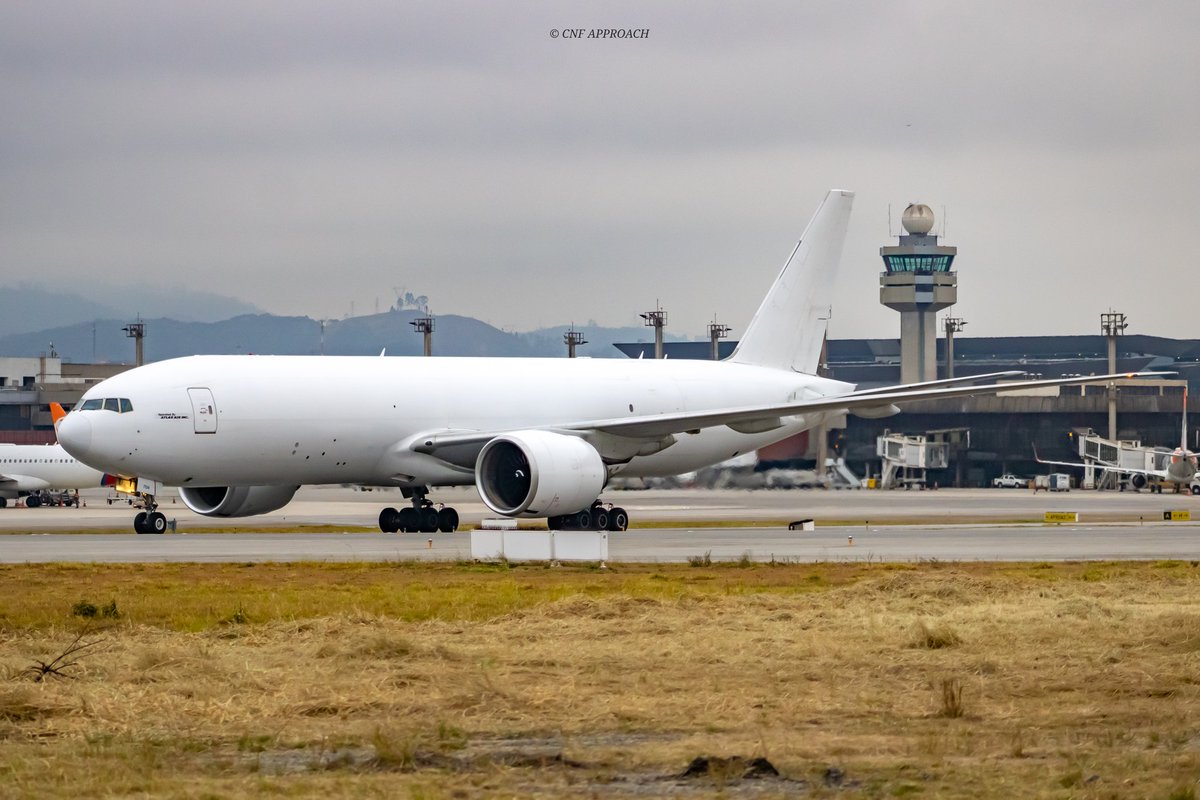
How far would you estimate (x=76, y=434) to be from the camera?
36.4m

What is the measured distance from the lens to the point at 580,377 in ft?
145

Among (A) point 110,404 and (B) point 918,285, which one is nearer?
(A) point 110,404

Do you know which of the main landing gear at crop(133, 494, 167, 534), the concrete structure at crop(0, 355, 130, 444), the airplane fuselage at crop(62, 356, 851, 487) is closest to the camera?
the airplane fuselage at crop(62, 356, 851, 487)

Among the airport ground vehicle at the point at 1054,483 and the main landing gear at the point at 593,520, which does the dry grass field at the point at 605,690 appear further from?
the airport ground vehicle at the point at 1054,483

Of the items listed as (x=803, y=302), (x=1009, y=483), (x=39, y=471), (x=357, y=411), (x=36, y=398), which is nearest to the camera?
(x=357, y=411)

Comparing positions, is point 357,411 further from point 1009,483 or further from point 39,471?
point 1009,483

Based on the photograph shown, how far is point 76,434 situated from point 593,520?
41.4 feet

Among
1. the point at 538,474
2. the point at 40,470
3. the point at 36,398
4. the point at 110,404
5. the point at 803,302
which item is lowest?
the point at 40,470

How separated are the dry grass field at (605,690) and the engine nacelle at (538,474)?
35.1 feet

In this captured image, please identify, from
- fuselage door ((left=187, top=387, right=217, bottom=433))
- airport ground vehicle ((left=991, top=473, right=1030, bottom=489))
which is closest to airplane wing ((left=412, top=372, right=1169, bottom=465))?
fuselage door ((left=187, top=387, right=217, bottom=433))

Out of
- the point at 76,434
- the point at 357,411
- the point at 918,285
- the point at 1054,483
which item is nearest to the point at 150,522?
the point at 76,434

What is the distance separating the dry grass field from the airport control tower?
14316cm

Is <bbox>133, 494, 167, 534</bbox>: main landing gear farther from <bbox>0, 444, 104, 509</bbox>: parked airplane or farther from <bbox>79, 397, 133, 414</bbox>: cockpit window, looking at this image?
<bbox>0, 444, 104, 509</bbox>: parked airplane

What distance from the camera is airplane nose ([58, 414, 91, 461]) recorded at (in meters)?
36.4
